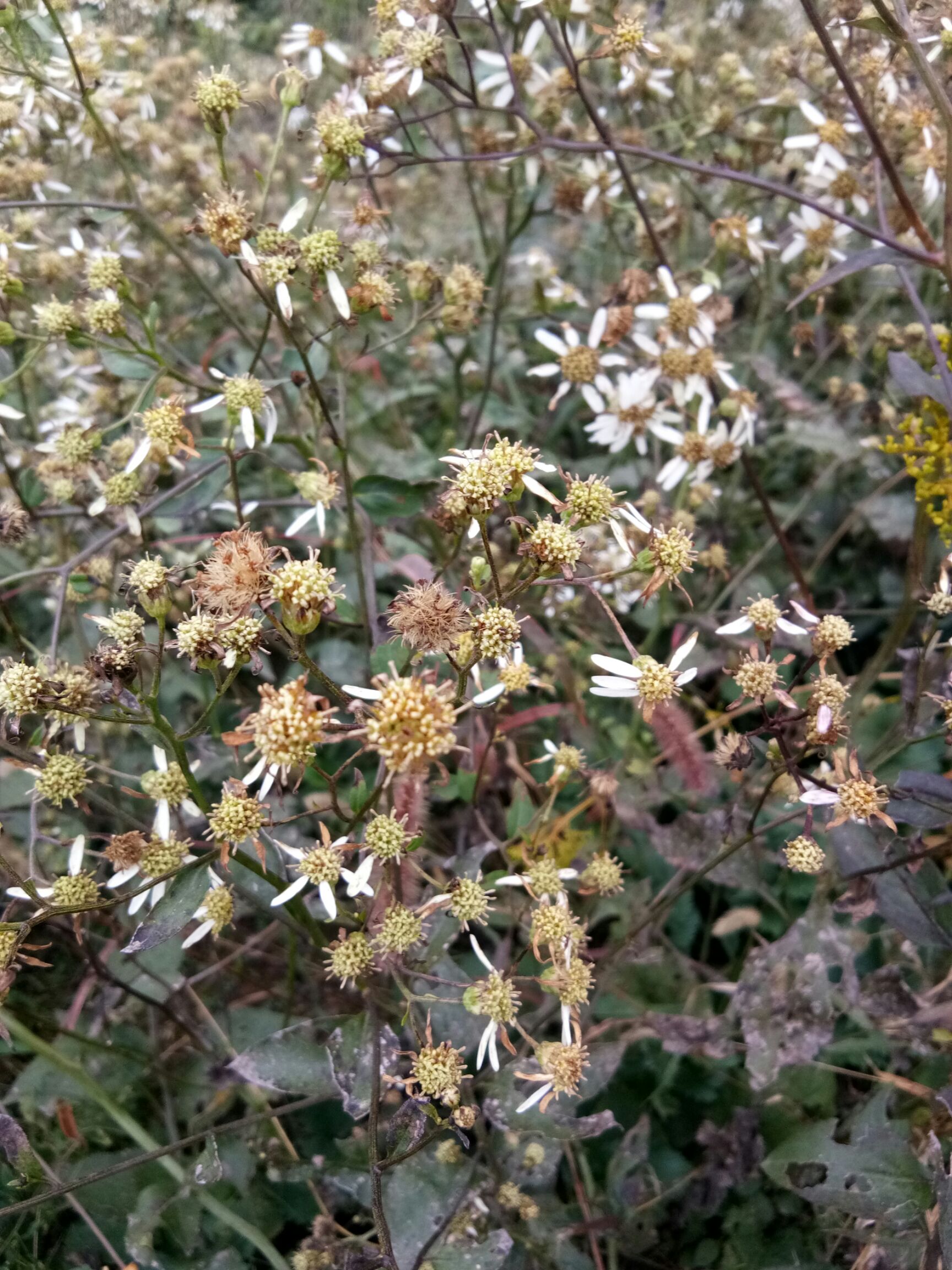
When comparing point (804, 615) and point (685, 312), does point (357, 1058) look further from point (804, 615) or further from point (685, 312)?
point (685, 312)

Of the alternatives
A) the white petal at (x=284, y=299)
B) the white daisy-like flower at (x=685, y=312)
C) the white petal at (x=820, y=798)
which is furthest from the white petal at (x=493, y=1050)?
the white daisy-like flower at (x=685, y=312)

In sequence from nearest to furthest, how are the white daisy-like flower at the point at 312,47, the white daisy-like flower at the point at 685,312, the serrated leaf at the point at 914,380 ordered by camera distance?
1. the serrated leaf at the point at 914,380
2. the white daisy-like flower at the point at 685,312
3. the white daisy-like flower at the point at 312,47

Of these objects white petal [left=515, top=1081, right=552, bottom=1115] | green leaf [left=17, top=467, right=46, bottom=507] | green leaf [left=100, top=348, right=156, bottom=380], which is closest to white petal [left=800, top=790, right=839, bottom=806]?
white petal [left=515, top=1081, right=552, bottom=1115]

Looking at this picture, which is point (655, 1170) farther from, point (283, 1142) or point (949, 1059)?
point (283, 1142)

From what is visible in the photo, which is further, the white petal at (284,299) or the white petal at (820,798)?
the white petal at (284,299)

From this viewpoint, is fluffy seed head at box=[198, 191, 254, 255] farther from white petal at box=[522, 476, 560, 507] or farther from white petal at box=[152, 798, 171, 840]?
white petal at box=[152, 798, 171, 840]

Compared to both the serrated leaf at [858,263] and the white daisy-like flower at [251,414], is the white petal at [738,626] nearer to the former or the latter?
the serrated leaf at [858,263]

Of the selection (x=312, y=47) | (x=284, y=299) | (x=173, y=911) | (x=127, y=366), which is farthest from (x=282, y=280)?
(x=312, y=47)
